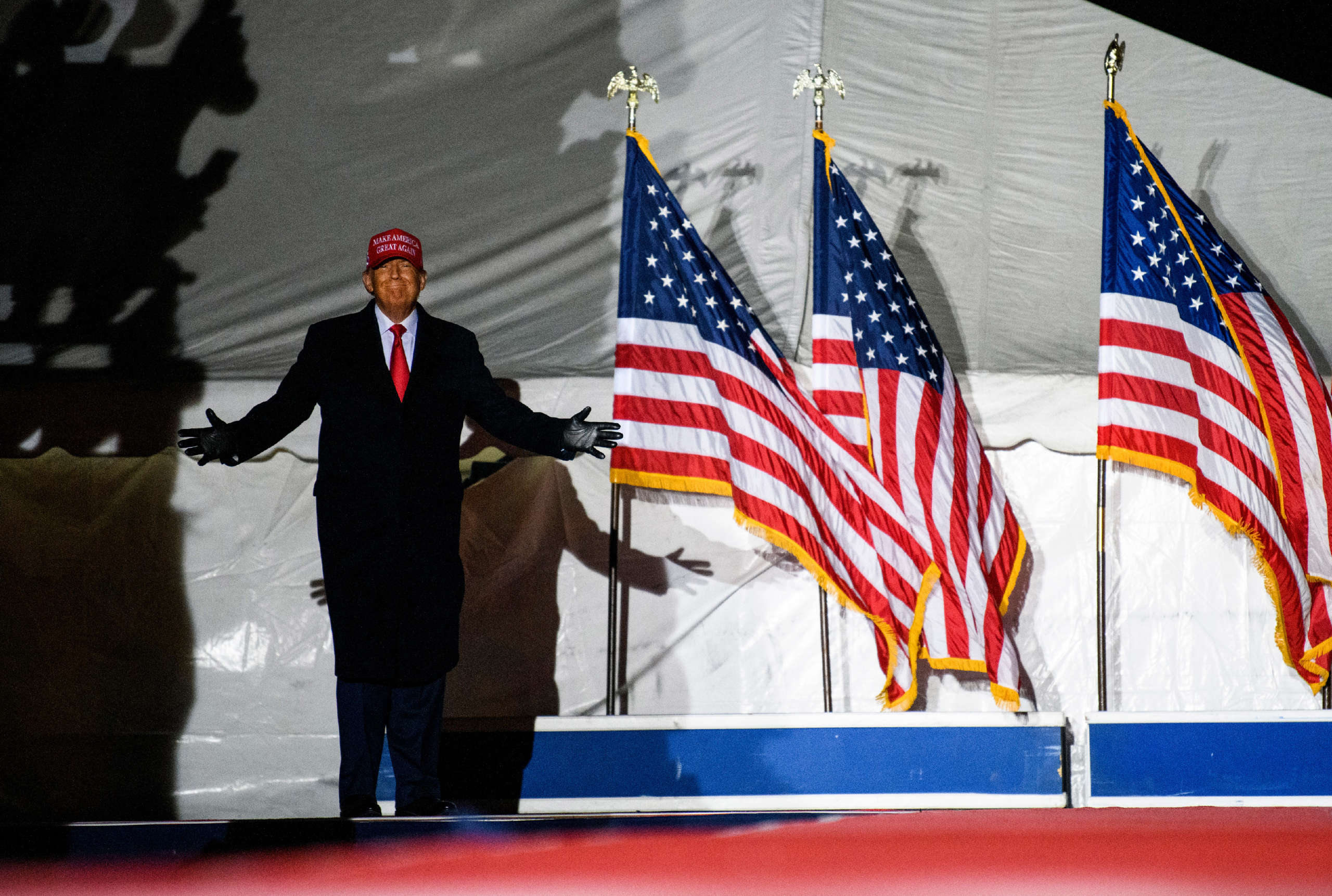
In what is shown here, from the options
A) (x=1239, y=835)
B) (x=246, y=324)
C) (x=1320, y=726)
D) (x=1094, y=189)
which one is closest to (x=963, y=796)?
(x=1320, y=726)

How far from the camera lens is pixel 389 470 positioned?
2.48 metres

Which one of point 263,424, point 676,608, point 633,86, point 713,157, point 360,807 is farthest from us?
point 713,157

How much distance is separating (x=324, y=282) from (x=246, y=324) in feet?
1.02

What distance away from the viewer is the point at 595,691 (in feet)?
12.9

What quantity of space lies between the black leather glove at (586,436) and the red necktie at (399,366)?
1.21ft

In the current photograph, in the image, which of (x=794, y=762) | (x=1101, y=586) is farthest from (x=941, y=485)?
(x=794, y=762)

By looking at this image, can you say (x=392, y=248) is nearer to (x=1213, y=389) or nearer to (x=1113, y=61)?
(x=1113, y=61)

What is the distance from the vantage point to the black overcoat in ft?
8.00

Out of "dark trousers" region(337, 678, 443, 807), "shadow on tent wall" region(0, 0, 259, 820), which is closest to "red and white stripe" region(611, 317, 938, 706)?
"dark trousers" region(337, 678, 443, 807)

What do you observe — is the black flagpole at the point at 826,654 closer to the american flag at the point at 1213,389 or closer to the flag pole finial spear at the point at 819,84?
the american flag at the point at 1213,389

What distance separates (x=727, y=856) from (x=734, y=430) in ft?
8.72

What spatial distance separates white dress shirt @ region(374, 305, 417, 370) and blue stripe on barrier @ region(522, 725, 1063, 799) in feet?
3.67

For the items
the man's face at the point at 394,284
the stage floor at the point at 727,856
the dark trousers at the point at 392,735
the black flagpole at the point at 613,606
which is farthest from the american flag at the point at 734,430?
the stage floor at the point at 727,856

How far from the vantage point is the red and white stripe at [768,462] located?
11.3 ft
